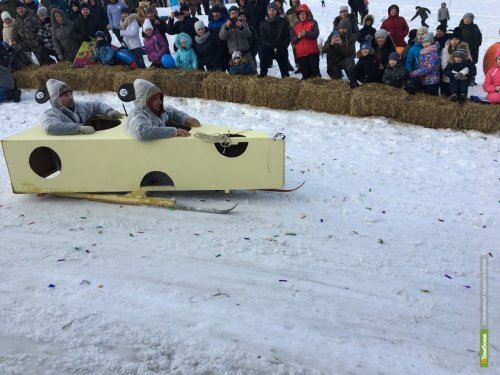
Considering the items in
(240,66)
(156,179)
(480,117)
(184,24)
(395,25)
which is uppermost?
(184,24)

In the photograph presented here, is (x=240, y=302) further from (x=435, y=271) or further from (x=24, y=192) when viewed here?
(x=24, y=192)

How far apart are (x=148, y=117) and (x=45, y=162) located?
140 centimetres

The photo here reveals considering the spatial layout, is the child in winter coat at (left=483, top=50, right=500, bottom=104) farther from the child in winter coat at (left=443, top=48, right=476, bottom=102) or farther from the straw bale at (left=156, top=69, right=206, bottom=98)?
the straw bale at (left=156, top=69, right=206, bottom=98)

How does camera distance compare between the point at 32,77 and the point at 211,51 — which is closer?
the point at 211,51

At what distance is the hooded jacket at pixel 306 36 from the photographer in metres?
9.09

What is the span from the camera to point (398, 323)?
338 centimetres

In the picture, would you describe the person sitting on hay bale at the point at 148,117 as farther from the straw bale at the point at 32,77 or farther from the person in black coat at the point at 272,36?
the straw bale at the point at 32,77

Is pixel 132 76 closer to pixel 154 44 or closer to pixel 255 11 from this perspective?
pixel 154 44

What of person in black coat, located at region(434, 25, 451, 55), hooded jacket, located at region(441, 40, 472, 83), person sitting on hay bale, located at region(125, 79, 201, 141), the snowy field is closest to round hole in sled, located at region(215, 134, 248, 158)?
person sitting on hay bale, located at region(125, 79, 201, 141)

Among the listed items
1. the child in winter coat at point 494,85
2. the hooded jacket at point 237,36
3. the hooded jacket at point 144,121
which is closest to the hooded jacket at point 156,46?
the hooded jacket at point 237,36

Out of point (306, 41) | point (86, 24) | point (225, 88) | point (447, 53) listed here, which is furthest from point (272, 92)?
point (86, 24)

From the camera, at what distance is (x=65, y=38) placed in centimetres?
1055

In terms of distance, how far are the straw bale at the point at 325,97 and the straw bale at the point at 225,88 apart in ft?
3.62

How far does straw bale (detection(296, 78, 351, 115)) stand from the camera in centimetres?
824
